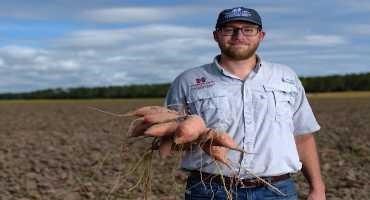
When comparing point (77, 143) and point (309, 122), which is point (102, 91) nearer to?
point (77, 143)

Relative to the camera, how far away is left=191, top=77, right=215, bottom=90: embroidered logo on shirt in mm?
4035

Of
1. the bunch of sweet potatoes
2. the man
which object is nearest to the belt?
the man

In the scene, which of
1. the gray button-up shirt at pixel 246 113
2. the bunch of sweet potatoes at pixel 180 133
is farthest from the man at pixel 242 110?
the bunch of sweet potatoes at pixel 180 133

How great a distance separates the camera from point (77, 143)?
54.9 feet

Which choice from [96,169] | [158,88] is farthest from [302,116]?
[158,88]

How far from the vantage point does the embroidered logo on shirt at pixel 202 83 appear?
13.2 ft

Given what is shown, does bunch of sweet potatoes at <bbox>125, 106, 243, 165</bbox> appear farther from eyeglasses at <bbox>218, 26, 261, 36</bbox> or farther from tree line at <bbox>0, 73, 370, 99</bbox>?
tree line at <bbox>0, 73, 370, 99</bbox>

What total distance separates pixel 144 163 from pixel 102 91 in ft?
257

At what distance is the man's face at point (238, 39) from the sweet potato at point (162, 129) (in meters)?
0.46

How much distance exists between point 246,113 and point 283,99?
250 mm

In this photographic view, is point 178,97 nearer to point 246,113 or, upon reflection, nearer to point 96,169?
point 246,113

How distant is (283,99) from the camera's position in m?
4.09

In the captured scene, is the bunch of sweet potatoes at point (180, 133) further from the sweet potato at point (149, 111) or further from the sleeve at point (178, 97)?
the sleeve at point (178, 97)

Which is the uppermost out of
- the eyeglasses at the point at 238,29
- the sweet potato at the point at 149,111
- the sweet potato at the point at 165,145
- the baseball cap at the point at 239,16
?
the baseball cap at the point at 239,16
